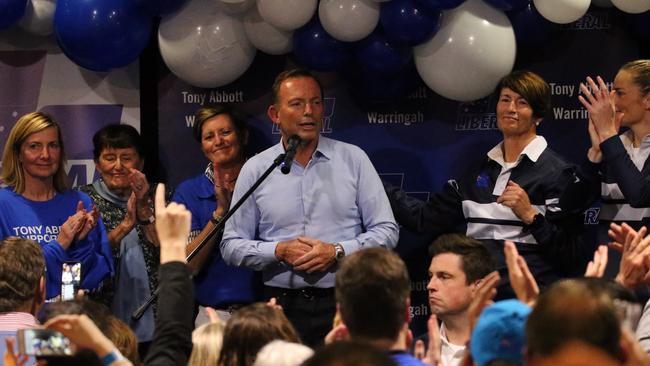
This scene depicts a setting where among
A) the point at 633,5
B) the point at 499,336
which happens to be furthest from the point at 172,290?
the point at 633,5

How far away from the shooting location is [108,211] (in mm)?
5578

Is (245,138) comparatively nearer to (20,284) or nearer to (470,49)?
(470,49)

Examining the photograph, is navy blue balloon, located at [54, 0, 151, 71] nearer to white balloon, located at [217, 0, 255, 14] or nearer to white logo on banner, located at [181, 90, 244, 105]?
white balloon, located at [217, 0, 255, 14]

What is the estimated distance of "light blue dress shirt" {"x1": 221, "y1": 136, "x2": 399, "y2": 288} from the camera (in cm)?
505

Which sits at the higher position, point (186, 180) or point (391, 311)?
point (186, 180)

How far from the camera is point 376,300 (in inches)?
108

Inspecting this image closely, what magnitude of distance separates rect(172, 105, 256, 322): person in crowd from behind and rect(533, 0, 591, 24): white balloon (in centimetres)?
159

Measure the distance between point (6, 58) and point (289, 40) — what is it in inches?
64.7

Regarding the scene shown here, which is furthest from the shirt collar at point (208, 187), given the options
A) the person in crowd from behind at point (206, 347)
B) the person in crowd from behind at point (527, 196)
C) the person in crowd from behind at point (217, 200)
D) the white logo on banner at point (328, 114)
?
the person in crowd from behind at point (206, 347)

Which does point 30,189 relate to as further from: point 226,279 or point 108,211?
point 226,279

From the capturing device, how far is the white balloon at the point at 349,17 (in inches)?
196

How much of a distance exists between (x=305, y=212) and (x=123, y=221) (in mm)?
987

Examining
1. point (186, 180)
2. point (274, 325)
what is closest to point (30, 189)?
point (186, 180)

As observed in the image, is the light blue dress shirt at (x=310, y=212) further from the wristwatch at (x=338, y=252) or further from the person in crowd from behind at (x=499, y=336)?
the person in crowd from behind at (x=499, y=336)
